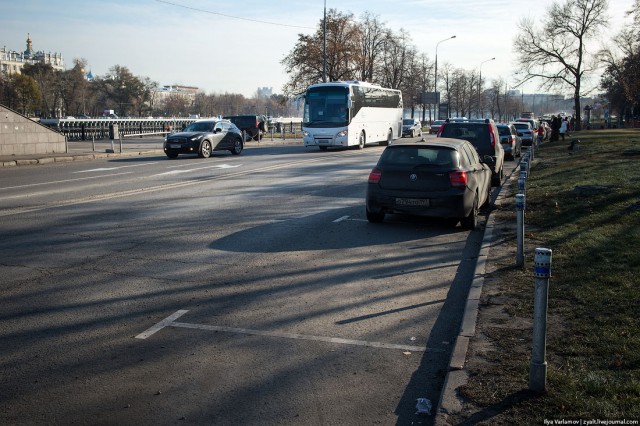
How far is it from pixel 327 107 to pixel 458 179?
23576mm

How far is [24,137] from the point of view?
27.1m

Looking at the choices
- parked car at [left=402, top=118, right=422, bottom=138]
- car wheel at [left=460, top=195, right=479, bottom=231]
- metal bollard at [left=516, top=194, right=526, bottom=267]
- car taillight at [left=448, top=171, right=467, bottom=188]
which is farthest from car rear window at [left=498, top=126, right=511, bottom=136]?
parked car at [left=402, top=118, right=422, bottom=138]

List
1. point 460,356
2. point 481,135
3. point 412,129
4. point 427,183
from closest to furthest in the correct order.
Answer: point 460,356 → point 427,183 → point 481,135 → point 412,129

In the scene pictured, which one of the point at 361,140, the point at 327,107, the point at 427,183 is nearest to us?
the point at 427,183

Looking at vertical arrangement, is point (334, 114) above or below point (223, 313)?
above

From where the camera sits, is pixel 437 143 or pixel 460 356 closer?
pixel 460 356

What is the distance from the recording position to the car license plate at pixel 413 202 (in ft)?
33.8

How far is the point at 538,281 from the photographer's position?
13.2 ft

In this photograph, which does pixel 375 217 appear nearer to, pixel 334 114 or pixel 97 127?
pixel 334 114

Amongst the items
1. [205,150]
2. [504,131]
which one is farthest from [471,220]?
[205,150]

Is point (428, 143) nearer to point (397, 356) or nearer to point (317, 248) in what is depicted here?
point (317, 248)

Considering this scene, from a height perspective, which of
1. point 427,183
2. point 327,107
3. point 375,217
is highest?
point 327,107

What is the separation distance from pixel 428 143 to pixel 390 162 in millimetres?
771

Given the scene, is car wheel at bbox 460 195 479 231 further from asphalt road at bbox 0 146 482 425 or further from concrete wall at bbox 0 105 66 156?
concrete wall at bbox 0 105 66 156
